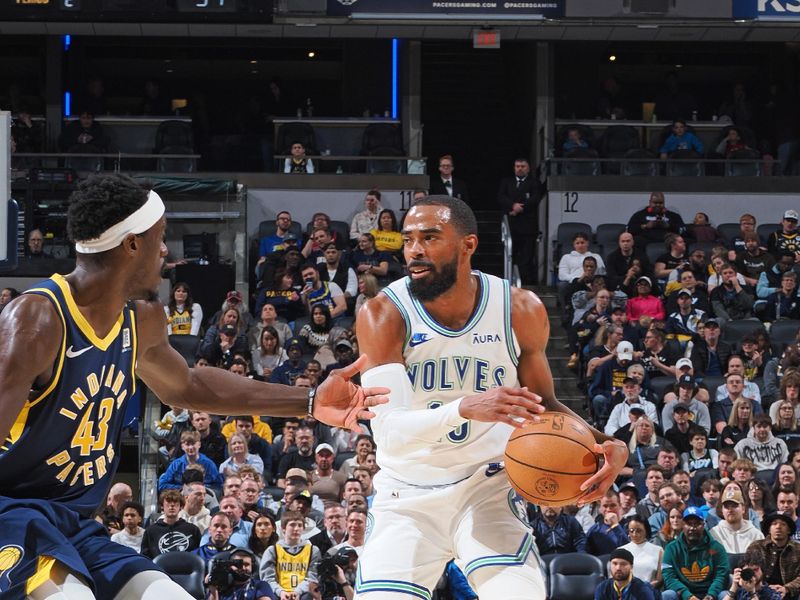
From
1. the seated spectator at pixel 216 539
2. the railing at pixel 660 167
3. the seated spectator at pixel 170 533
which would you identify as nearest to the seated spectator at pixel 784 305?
the railing at pixel 660 167

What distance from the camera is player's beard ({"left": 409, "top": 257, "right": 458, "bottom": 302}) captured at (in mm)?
5816

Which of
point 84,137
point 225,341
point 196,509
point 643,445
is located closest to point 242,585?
point 196,509

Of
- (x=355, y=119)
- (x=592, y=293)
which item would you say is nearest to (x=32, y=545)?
(x=592, y=293)

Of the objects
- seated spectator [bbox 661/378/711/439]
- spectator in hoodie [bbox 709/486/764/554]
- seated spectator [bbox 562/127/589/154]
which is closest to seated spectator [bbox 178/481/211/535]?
spectator in hoodie [bbox 709/486/764/554]

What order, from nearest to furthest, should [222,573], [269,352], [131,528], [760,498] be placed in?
[222,573] → [131,528] → [760,498] → [269,352]

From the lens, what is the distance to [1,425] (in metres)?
3.91

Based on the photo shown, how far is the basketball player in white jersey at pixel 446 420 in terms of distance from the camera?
5.46 meters

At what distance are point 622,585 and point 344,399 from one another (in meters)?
6.43

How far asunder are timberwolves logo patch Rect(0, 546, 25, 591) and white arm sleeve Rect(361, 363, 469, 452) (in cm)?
182

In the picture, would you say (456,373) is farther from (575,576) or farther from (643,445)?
(643,445)

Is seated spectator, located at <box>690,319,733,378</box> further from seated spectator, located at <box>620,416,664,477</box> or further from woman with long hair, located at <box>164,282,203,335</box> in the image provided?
woman with long hair, located at <box>164,282,203,335</box>

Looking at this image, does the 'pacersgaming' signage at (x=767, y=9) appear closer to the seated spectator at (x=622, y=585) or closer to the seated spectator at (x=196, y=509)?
the seated spectator at (x=622, y=585)

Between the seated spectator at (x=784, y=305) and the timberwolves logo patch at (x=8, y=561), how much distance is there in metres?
13.3

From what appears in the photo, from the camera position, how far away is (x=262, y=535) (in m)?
11.4
